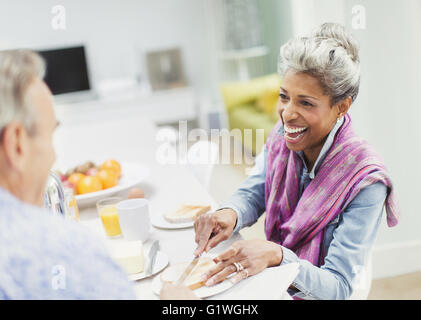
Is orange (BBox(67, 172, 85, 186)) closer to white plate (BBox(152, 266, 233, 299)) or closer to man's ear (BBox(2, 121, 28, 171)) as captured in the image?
white plate (BBox(152, 266, 233, 299))

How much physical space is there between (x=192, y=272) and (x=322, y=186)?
0.36 m

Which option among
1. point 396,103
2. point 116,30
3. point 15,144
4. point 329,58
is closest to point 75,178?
point 329,58

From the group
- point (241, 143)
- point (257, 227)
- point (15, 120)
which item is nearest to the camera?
point (15, 120)

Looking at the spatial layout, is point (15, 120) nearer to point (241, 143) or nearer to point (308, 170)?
point (308, 170)

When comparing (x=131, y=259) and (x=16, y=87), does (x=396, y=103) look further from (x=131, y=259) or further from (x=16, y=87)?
(x=16, y=87)

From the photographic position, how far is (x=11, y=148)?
46 cm

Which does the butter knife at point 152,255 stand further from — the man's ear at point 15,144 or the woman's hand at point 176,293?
the man's ear at point 15,144

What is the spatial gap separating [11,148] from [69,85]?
166 inches

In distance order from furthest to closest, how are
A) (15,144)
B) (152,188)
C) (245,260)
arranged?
(152,188) < (245,260) < (15,144)

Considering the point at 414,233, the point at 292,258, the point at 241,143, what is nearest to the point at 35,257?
the point at 292,258

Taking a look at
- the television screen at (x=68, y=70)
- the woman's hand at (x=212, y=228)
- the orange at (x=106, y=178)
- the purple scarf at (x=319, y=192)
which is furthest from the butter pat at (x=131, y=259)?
the television screen at (x=68, y=70)

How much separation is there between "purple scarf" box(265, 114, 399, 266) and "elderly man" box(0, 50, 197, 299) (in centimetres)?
57

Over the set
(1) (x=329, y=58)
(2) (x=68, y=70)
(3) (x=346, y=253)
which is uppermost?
(2) (x=68, y=70)

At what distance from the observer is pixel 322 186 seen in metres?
1.00
